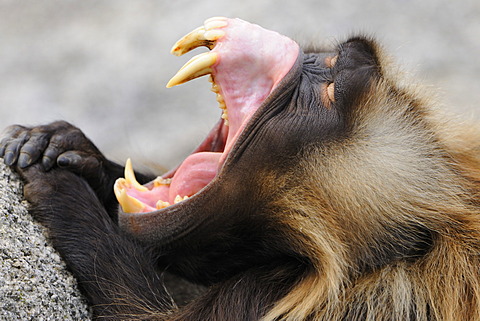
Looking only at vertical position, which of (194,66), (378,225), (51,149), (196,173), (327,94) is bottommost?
(378,225)

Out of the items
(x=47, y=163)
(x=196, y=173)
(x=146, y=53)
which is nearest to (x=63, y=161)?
(x=47, y=163)

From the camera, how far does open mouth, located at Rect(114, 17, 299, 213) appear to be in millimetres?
2277

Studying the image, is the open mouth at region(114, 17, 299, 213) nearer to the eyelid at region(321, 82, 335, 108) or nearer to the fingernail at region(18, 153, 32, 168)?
the eyelid at region(321, 82, 335, 108)

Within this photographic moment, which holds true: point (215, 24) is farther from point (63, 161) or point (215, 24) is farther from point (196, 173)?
point (63, 161)

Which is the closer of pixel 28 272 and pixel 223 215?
pixel 28 272

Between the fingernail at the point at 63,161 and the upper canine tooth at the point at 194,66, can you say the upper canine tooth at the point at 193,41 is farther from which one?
the fingernail at the point at 63,161

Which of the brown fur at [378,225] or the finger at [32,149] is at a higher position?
the finger at [32,149]

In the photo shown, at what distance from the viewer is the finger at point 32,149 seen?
243 centimetres

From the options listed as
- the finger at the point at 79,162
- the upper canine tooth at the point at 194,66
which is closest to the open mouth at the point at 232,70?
the upper canine tooth at the point at 194,66

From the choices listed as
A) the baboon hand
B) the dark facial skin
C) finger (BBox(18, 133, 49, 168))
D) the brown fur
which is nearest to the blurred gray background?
the baboon hand

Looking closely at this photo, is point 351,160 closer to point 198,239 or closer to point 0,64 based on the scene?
point 198,239

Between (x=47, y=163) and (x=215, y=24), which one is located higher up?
(x=215, y=24)

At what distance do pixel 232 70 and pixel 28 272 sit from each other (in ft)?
2.90

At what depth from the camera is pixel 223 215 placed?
2.23 m
